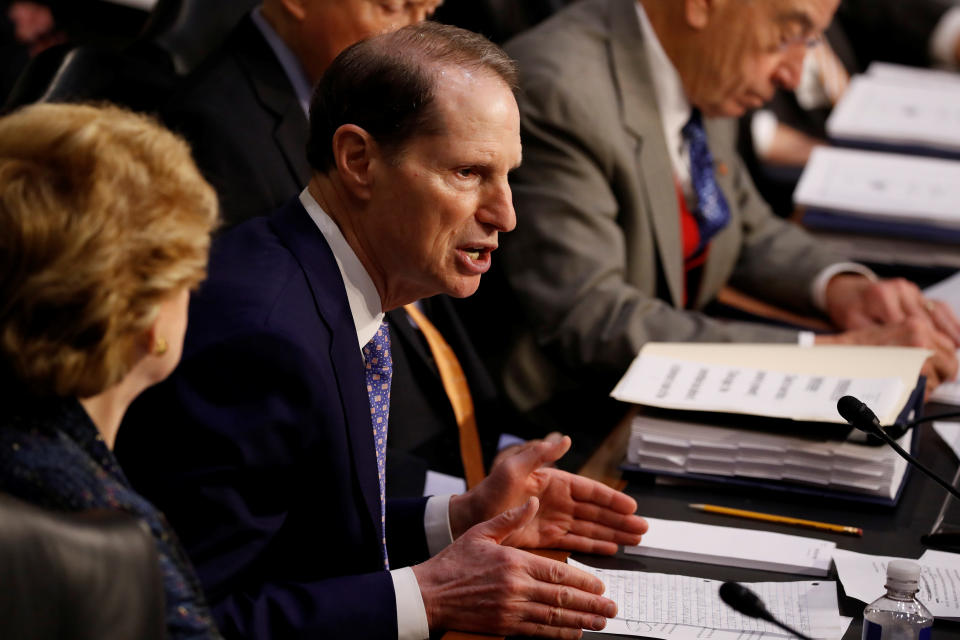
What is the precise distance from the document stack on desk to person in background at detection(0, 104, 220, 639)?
0.86 m

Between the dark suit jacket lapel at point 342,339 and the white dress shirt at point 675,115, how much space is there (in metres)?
1.29

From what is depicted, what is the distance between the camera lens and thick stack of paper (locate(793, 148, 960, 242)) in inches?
117

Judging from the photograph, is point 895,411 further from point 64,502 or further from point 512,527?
point 64,502

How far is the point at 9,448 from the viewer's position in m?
1.03

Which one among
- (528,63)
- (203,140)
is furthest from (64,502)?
(528,63)

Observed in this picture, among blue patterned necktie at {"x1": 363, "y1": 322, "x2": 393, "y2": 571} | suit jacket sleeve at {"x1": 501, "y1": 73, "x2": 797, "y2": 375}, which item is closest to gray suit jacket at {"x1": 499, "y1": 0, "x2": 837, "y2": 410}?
suit jacket sleeve at {"x1": 501, "y1": 73, "x2": 797, "y2": 375}

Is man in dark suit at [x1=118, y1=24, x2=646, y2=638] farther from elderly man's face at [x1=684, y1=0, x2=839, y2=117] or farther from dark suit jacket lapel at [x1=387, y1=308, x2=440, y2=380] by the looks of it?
elderly man's face at [x1=684, y1=0, x2=839, y2=117]

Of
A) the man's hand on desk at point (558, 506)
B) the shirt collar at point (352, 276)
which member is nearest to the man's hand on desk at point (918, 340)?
the man's hand on desk at point (558, 506)

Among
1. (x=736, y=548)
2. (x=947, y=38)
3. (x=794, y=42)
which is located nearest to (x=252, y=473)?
(x=736, y=548)

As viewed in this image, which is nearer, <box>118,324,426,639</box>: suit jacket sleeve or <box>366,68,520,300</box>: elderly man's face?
<box>118,324,426,639</box>: suit jacket sleeve

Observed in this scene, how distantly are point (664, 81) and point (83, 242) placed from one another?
187cm

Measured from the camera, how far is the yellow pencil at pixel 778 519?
1667 millimetres

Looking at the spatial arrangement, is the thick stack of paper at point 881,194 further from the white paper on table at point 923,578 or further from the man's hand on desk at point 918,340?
the white paper on table at point 923,578

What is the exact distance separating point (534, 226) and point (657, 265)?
35 centimetres
